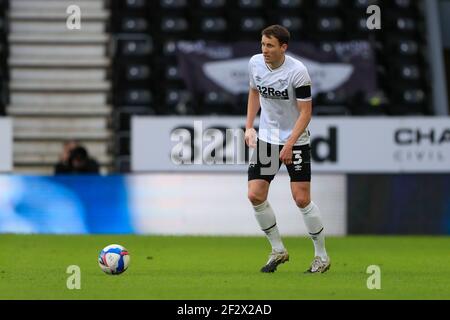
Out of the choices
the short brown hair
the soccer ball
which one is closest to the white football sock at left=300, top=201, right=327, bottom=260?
the short brown hair

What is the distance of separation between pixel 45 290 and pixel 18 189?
8116mm

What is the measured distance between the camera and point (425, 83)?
21891 millimetres

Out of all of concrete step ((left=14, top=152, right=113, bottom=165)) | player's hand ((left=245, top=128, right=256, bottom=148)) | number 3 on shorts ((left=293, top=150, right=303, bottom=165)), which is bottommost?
concrete step ((left=14, top=152, right=113, bottom=165))

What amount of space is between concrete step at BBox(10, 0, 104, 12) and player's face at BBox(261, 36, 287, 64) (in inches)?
467

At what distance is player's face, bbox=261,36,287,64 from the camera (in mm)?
10078

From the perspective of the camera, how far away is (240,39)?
70.6 feet

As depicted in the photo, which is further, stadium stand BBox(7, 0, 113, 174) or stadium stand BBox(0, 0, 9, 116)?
stadium stand BBox(0, 0, 9, 116)

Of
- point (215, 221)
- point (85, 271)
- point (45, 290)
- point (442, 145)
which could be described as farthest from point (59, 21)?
point (45, 290)

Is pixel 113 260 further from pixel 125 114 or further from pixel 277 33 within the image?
pixel 125 114

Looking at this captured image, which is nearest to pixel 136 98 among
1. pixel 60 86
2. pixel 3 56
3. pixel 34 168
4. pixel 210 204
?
pixel 60 86

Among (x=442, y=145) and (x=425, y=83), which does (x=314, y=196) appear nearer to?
(x=442, y=145)

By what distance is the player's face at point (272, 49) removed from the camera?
10078 millimetres

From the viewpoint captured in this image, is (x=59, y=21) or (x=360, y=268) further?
(x=59, y=21)

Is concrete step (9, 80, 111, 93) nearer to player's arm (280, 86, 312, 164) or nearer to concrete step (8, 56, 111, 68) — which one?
concrete step (8, 56, 111, 68)
